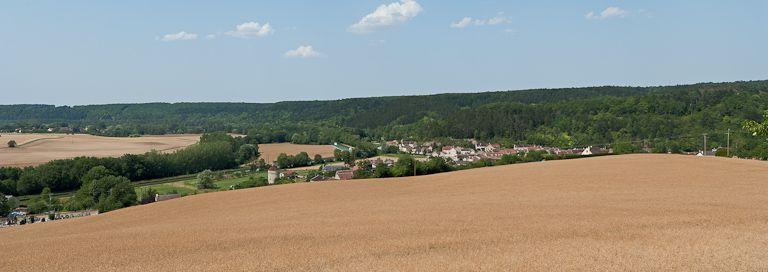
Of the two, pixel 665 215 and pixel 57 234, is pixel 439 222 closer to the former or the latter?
pixel 665 215

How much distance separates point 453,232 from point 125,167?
71246 mm

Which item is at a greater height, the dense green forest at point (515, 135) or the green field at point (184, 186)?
the dense green forest at point (515, 135)

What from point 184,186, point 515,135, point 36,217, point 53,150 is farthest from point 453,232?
point 515,135

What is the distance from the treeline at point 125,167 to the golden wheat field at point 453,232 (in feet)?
151

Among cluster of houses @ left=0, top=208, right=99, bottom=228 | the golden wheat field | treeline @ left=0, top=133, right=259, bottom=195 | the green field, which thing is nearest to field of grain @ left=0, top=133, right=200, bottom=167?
treeline @ left=0, top=133, right=259, bottom=195

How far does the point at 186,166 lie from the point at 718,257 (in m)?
84.1

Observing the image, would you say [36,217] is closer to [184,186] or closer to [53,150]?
[184,186]

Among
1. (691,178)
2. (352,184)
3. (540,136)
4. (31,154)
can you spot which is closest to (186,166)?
(31,154)

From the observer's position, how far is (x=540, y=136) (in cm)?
11544

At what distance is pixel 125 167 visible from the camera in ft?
258

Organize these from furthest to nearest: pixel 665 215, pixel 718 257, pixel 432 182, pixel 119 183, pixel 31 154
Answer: pixel 31 154 < pixel 119 183 < pixel 432 182 < pixel 665 215 < pixel 718 257

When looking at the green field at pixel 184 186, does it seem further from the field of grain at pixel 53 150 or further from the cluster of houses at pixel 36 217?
the field of grain at pixel 53 150

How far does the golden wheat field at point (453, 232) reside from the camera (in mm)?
13164

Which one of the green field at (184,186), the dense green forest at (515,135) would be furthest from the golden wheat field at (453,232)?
the green field at (184,186)
